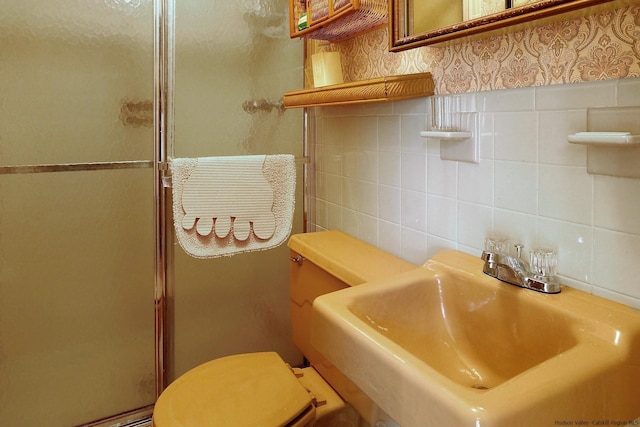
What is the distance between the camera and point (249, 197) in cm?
161

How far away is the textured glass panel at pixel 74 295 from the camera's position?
1.48 metres

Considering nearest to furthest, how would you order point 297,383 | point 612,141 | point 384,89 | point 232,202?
point 612,141 → point 384,89 → point 297,383 → point 232,202

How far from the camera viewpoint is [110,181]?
1561 millimetres

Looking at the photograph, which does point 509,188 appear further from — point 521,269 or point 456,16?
point 456,16

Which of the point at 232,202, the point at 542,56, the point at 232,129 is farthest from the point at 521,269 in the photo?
the point at 232,129

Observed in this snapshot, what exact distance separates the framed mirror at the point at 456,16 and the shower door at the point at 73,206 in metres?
0.87

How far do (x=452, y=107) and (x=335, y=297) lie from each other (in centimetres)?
57

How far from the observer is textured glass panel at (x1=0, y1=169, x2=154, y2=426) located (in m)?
1.48

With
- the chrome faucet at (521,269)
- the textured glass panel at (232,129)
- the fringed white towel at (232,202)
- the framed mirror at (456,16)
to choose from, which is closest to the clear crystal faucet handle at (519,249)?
the chrome faucet at (521,269)

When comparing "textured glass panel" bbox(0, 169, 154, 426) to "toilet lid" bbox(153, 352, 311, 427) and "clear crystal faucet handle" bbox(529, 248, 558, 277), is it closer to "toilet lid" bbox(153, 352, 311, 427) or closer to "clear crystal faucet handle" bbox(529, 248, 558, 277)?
"toilet lid" bbox(153, 352, 311, 427)

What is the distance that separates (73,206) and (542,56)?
1419 millimetres

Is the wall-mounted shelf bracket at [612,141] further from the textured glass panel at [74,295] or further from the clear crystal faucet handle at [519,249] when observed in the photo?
the textured glass panel at [74,295]

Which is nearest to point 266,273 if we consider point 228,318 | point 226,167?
point 228,318

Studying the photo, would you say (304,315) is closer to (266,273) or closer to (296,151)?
(266,273)
